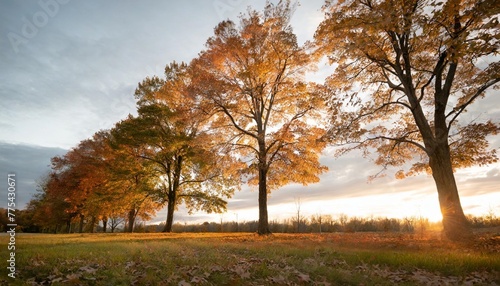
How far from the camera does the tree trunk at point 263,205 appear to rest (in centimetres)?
1843

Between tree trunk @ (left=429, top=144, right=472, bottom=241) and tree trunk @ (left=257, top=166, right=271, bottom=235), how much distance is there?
31.5 feet

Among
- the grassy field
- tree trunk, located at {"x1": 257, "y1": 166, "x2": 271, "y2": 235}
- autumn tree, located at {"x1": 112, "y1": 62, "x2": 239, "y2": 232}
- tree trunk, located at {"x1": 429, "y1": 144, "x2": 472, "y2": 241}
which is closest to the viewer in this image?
the grassy field

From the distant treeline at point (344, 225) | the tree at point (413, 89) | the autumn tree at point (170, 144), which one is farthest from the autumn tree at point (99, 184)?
the tree at point (413, 89)

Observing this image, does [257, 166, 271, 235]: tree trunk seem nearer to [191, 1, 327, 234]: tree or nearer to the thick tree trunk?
[191, 1, 327, 234]: tree

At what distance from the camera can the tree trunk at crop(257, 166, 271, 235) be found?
18.4 meters

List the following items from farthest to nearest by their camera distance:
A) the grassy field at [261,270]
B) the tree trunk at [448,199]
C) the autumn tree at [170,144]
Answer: the autumn tree at [170,144]
the tree trunk at [448,199]
the grassy field at [261,270]

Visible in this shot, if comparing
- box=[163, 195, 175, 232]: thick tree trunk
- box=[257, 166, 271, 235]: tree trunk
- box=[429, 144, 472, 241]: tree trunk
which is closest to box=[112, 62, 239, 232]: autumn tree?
box=[163, 195, 175, 232]: thick tree trunk

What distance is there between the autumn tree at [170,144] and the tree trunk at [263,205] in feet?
20.1

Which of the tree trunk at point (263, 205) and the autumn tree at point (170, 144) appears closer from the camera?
the tree trunk at point (263, 205)

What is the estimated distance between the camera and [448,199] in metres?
12.1

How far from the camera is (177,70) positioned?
28062mm

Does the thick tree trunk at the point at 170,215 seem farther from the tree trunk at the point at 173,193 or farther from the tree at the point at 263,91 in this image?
the tree at the point at 263,91

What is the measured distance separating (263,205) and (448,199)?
10092 millimetres

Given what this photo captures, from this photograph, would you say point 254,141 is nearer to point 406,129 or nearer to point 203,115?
point 203,115
